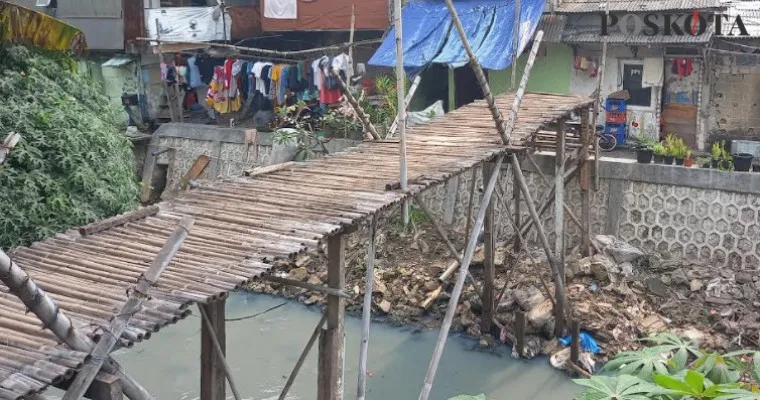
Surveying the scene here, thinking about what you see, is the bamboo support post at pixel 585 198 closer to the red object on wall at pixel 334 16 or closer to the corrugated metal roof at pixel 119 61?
the red object on wall at pixel 334 16

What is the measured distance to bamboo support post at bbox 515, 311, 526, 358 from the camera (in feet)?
35.4

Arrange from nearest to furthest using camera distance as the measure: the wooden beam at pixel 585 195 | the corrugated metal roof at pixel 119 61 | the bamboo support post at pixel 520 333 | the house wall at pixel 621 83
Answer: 1. the bamboo support post at pixel 520 333
2. the wooden beam at pixel 585 195
3. the house wall at pixel 621 83
4. the corrugated metal roof at pixel 119 61

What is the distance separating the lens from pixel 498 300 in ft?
37.9

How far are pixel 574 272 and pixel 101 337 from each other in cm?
925

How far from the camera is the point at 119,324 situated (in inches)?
163

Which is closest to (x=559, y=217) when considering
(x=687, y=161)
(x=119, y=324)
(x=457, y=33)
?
(x=687, y=161)

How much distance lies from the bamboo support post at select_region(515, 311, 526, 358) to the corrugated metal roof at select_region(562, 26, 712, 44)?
624 cm

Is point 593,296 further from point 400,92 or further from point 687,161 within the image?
point 400,92

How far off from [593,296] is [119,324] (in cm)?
892

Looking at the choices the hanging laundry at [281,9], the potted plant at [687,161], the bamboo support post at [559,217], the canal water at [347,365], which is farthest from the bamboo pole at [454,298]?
the hanging laundry at [281,9]

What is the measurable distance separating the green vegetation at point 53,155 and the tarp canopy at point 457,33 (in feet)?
21.1

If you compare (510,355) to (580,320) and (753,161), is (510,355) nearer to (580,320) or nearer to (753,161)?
(580,320)

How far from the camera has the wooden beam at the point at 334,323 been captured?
21.2 ft

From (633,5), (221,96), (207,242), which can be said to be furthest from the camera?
(221,96)
